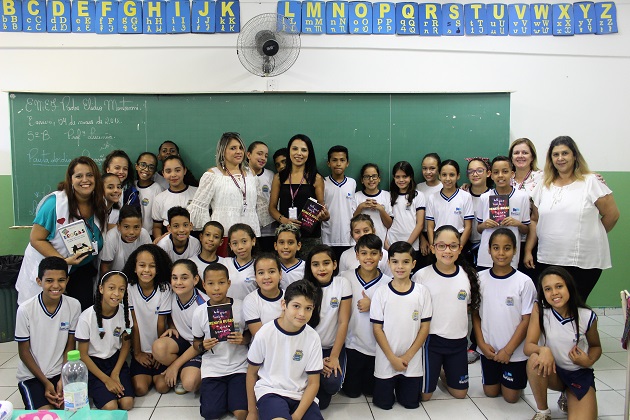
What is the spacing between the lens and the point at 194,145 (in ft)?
13.9

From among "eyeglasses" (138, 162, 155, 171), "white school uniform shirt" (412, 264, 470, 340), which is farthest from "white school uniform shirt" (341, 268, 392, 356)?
"eyeglasses" (138, 162, 155, 171)

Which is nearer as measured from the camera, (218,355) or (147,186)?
(218,355)

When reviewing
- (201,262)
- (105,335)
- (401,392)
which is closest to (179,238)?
(201,262)

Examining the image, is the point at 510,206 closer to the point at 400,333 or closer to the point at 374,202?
the point at 374,202

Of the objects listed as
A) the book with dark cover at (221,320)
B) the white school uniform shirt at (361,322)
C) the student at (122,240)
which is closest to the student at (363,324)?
the white school uniform shirt at (361,322)

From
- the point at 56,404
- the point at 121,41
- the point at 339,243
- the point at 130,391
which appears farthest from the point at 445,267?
the point at 121,41

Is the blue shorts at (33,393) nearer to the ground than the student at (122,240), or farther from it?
nearer to the ground

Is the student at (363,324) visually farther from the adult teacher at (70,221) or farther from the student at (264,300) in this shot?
the adult teacher at (70,221)

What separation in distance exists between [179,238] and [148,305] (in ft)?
1.66

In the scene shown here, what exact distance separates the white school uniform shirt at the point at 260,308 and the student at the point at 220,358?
10cm

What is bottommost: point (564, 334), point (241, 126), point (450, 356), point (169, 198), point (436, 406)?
point (436, 406)

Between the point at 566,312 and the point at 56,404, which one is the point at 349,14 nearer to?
the point at 566,312

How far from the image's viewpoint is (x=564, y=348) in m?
2.61

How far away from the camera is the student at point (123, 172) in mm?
3773
